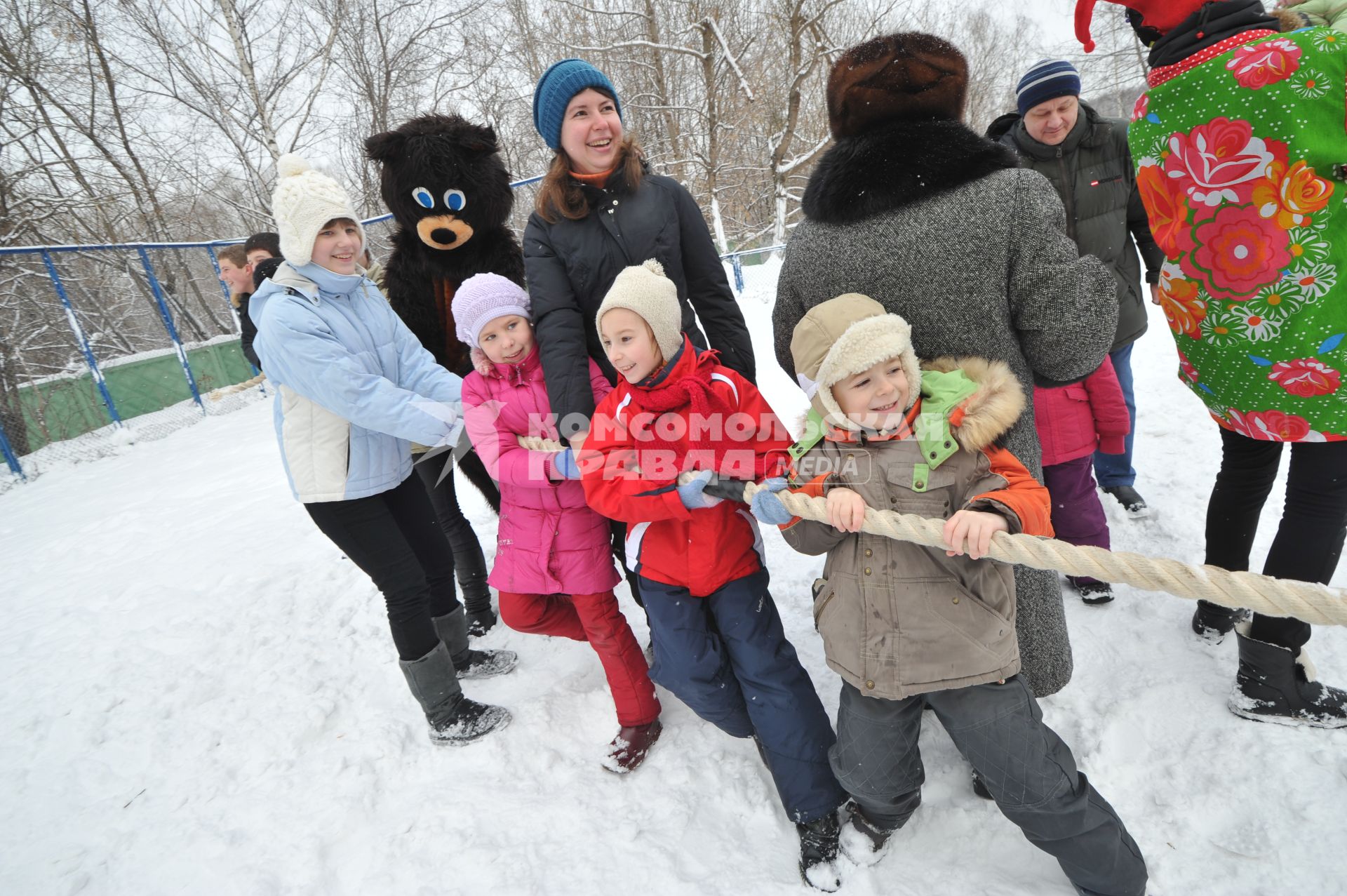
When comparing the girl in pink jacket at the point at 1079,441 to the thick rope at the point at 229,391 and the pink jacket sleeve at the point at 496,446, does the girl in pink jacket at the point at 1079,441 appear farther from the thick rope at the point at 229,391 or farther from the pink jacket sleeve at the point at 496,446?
the thick rope at the point at 229,391

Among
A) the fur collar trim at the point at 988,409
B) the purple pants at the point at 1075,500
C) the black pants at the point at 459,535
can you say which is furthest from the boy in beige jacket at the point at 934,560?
the black pants at the point at 459,535

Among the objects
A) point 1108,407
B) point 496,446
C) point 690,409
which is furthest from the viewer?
point 1108,407

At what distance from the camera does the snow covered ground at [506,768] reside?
1720 millimetres

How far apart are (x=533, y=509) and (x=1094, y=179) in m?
2.69

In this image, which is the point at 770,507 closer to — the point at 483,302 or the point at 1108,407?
the point at 483,302

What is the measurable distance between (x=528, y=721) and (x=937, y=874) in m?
1.50

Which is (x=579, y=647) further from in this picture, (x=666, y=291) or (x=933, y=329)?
(x=933, y=329)

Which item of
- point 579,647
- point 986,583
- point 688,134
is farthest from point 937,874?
point 688,134

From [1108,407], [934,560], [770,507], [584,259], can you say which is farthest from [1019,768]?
[584,259]

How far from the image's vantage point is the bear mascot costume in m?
2.62

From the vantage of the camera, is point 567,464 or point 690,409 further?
point 567,464

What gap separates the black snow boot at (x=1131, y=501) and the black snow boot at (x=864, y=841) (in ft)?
7.10

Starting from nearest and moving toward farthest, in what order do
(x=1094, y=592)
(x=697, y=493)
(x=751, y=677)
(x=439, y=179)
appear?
1. (x=697, y=493)
2. (x=751, y=677)
3. (x=1094, y=592)
4. (x=439, y=179)

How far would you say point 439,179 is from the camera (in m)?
2.60
